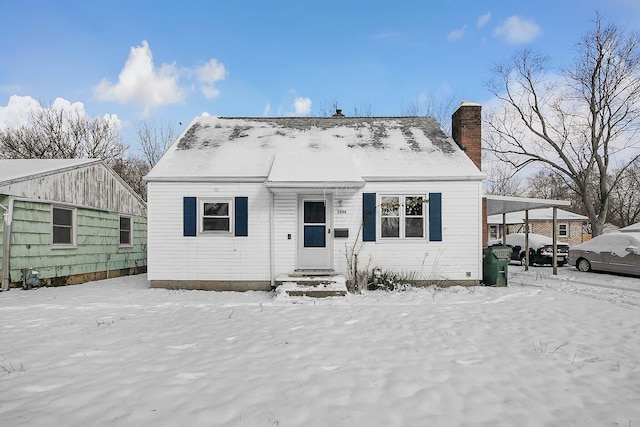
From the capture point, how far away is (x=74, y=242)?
11.9 meters

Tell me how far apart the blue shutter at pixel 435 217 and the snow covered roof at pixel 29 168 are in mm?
10954

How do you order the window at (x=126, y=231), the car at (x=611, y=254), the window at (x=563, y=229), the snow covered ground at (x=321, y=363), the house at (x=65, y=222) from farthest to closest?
the window at (x=563, y=229) < the window at (x=126, y=231) < the car at (x=611, y=254) < the house at (x=65, y=222) < the snow covered ground at (x=321, y=363)

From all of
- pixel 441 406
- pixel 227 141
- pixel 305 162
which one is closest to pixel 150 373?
pixel 441 406

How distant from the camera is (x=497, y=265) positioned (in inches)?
406

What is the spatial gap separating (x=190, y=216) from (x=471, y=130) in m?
8.69

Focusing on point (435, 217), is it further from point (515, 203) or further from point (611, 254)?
point (611, 254)

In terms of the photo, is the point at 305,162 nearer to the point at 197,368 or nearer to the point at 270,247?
the point at 270,247

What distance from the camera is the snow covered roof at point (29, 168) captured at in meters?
9.92

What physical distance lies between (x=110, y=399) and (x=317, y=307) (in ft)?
15.4

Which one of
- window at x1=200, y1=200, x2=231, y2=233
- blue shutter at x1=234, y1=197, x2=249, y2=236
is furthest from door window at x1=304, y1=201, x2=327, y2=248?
window at x1=200, y1=200, x2=231, y2=233

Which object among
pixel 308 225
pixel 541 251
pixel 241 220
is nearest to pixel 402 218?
pixel 308 225

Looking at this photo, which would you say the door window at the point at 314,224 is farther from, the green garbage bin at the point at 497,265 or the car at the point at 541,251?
the car at the point at 541,251

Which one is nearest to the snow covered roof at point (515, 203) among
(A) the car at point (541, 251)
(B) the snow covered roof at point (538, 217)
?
(A) the car at point (541, 251)

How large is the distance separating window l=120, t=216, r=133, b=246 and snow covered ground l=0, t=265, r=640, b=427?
6.70 m
